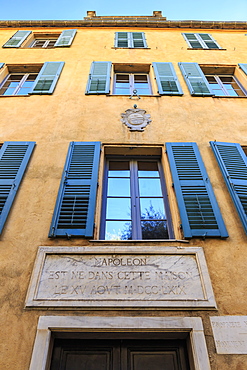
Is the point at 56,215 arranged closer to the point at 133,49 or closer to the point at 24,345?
the point at 24,345

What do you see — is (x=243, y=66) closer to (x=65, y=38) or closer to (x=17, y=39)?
(x=65, y=38)

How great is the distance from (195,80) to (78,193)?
4.52 m

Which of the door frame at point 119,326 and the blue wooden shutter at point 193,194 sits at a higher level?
the blue wooden shutter at point 193,194

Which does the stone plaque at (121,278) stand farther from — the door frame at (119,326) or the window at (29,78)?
the window at (29,78)

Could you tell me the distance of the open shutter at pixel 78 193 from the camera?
3.99 meters

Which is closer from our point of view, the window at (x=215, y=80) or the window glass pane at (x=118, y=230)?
the window glass pane at (x=118, y=230)

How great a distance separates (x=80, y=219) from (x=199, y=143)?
268 cm

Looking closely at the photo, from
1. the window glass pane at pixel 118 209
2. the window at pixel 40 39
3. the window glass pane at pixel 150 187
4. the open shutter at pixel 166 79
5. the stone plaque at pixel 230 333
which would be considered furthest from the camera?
the window at pixel 40 39

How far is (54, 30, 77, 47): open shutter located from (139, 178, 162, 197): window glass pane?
5.96 m

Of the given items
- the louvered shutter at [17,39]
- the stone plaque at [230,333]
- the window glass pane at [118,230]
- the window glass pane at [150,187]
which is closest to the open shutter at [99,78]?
the window glass pane at [150,187]

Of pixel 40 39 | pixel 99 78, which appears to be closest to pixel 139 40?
pixel 99 78

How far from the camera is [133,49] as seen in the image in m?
8.68

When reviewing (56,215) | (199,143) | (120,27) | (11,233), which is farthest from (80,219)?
(120,27)

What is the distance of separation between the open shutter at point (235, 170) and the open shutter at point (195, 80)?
1.98m
